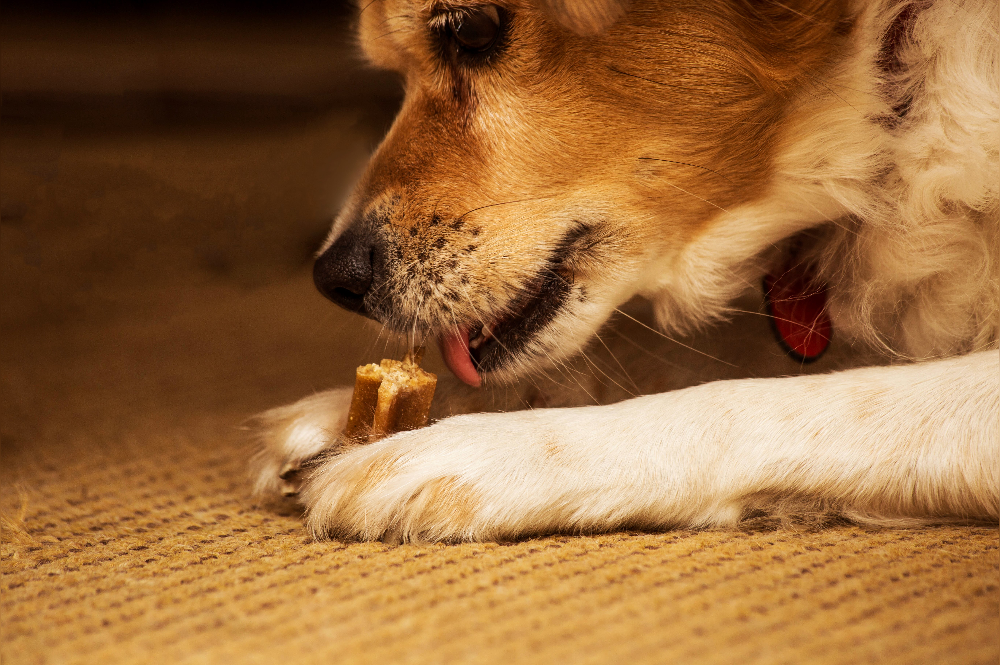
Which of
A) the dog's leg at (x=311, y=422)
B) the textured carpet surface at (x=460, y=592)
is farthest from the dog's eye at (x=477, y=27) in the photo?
A: the textured carpet surface at (x=460, y=592)

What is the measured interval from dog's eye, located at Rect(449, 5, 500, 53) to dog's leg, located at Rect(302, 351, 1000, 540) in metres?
0.53

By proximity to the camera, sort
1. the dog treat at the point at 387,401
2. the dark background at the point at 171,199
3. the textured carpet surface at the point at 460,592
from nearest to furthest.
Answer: the textured carpet surface at the point at 460,592
the dog treat at the point at 387,401
the dark background at the point at 171,199

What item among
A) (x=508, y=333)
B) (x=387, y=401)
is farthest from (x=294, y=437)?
(x=508, y=333)

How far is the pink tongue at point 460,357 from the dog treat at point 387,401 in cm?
15

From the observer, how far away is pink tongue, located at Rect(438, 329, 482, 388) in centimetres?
118

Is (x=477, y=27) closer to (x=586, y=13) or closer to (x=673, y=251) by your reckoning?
(x=586, y=13)

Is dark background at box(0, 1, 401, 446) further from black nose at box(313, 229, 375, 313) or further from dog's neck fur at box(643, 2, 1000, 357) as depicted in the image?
dog's neck fur at box(643, 2, 1000, 357)

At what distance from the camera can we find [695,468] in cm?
89

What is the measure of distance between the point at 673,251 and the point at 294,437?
1.97 ft

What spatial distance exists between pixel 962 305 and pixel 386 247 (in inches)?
32.0

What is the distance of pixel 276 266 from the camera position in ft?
6.70

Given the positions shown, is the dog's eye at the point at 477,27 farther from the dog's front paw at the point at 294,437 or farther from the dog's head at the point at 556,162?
the dog's front paw at the point at 294,437

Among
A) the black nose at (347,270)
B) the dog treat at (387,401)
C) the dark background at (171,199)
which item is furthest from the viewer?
the dark background at (171,199)

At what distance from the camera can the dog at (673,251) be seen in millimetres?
887
